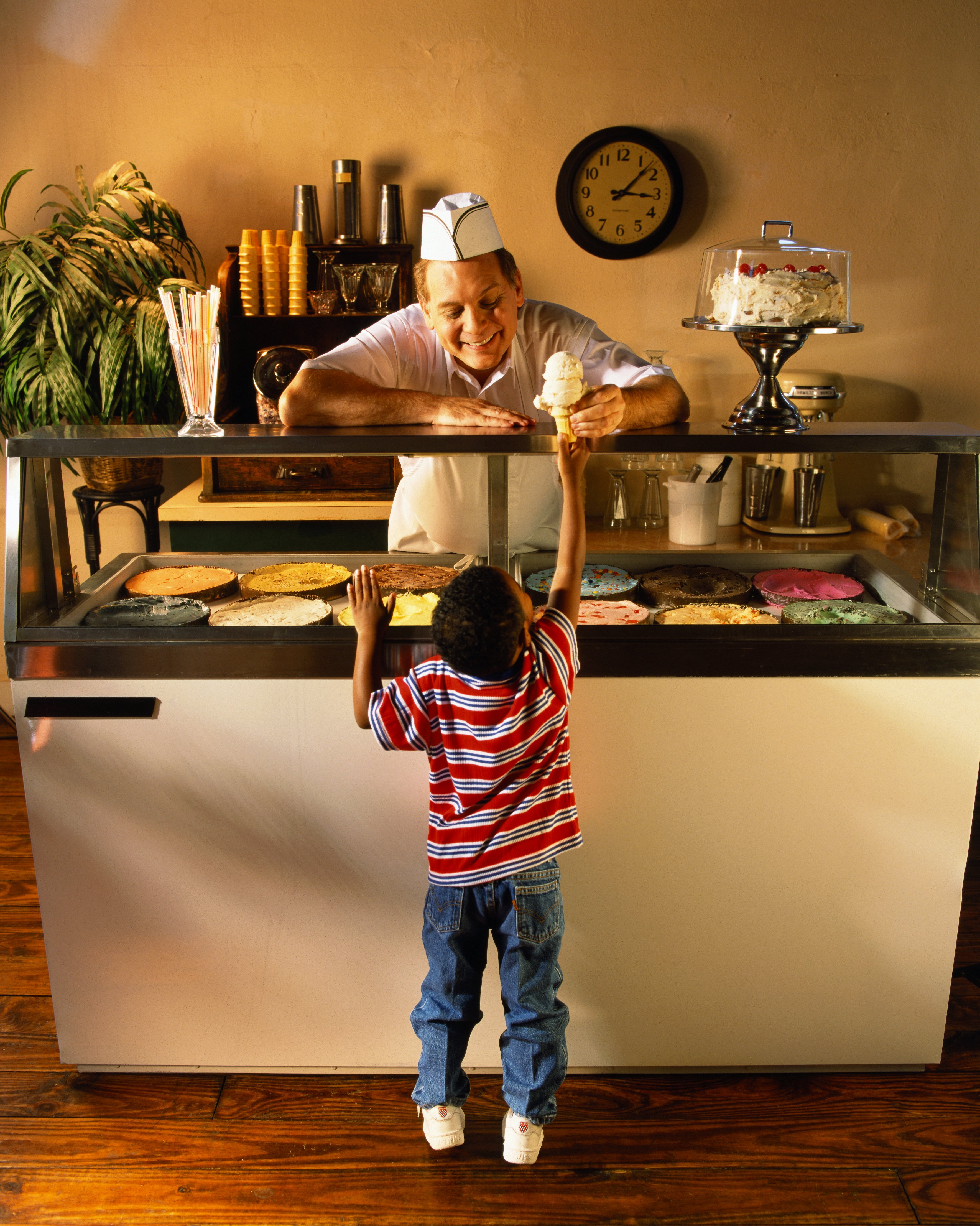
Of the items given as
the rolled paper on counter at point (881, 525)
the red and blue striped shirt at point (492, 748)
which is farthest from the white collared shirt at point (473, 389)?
the rolled paper on counter at point (881, 525)

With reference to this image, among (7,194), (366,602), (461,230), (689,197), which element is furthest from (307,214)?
(366,602)

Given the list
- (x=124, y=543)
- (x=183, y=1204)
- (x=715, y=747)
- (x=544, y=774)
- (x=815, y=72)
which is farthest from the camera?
(x=124, y=543)

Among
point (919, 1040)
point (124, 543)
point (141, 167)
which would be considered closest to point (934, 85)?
point (141, 167)

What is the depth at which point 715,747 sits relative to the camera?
1.75 meters

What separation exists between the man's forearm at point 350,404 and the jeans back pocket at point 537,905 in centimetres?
81

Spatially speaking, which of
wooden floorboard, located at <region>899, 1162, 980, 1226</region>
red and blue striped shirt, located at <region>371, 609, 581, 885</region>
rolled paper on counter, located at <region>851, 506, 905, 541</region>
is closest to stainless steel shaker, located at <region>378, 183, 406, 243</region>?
rolled paper on counter, located at <region>851, 506, 905, 541</region>

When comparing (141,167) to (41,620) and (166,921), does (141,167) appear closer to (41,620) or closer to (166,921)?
(41,620)

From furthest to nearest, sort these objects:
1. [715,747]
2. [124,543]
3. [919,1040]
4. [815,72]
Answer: [124,543]
[815,72]
[919,1040]
[715,747]

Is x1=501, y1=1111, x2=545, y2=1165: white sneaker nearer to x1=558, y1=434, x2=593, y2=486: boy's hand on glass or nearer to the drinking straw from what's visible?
x1=558, y1=434, x2=593, y2=486: boy's hand on glass

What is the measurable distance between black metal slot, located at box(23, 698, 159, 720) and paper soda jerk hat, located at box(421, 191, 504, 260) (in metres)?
0.98

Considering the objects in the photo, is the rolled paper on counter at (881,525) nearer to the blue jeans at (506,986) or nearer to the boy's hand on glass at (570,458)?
the boy's hand on glass at (570,458)

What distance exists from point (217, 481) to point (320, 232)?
96 cm

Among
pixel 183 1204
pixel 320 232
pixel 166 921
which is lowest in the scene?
pixel 183 1204

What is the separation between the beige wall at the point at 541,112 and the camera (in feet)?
11.0
